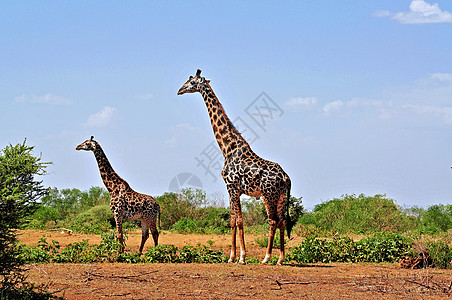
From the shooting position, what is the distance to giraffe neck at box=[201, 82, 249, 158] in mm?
13355

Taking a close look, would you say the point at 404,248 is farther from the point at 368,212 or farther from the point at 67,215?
the point at 67,215

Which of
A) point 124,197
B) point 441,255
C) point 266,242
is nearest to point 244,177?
point 124,197

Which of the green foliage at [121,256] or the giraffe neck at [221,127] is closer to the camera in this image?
the green foliage at [121,256]

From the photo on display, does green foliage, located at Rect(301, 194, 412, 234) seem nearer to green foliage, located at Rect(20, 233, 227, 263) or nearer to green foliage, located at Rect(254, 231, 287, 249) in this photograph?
green foliage, located at Rect(254, 231, 287, 249)

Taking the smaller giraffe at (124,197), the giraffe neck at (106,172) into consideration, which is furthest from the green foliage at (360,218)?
the giraffe neck at (106,172)

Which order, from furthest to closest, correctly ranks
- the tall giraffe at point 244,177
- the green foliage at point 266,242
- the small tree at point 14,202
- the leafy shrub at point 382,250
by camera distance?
the green foliage at point 266,242, the leafy shrub at point 382,250, the tall giraffe at point 244,177, the small tree at point 14,202

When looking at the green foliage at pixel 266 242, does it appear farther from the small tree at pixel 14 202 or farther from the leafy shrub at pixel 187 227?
the small tree at pixel 14 202

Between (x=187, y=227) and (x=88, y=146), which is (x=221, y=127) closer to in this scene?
(x=88, y=146)

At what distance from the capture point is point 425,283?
10.4 meters

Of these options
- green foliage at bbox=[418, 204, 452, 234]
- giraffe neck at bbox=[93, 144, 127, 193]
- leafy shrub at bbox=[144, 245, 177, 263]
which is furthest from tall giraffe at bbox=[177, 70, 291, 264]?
green foliage at bbox=[418, 204, 452, 234]

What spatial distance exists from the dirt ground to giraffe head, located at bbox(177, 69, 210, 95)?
461 cm

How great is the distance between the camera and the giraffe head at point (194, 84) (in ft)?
45.4

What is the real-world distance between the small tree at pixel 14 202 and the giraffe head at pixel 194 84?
6142mm

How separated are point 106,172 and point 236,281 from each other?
6.91m
